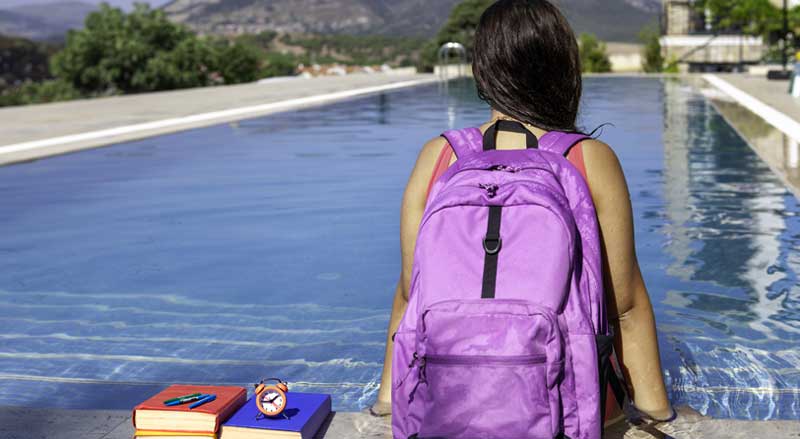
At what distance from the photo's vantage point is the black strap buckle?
1.61 metres

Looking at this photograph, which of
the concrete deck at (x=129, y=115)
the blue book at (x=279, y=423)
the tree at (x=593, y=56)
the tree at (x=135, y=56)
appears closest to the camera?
the blue book at (x=279, y=423)

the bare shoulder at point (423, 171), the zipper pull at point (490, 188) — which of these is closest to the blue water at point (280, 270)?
the bare shoulder at point (423, 171)

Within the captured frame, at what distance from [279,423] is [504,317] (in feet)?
2.10

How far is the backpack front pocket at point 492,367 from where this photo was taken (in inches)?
63.0

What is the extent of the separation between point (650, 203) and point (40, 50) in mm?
73983

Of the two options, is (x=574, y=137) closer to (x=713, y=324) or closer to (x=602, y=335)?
(x=602, y=335)

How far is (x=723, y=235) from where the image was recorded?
518 cm

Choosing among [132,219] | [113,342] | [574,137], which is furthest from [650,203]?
[574,137]

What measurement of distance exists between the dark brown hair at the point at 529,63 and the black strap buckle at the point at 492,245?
1.26ft

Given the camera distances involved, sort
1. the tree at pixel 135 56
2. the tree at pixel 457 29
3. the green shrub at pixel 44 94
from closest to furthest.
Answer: the green shrub at pixel 44 94, the tree at pixel 135 56, the tree at pixel 457 29

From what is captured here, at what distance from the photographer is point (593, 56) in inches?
1201

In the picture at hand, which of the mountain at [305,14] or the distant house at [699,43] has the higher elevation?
the mountain at [305,14]

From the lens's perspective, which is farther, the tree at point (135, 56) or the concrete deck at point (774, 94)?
the tree at point (135, 56)

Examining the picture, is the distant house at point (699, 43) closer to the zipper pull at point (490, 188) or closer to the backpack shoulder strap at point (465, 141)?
the backpack shoulder strap at point (465, 141)
